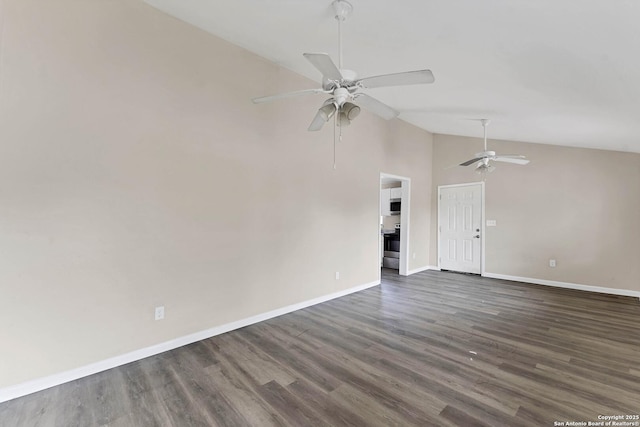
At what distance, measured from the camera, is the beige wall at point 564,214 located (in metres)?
4.61

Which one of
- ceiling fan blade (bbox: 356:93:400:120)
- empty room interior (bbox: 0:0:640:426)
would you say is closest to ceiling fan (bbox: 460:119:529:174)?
empty room interior (bbox: 0:0:640:426)

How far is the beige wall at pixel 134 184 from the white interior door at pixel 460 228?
3952mm

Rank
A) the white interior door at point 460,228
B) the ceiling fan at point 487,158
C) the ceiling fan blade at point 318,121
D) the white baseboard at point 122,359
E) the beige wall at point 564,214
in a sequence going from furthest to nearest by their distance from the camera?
the white interior door at point 460,228 < the beige wall at point 564,214 < the ceiling fan at point 487,158 < the ceiling fan blade at point 318,121 < the white baseboard at point 122,359

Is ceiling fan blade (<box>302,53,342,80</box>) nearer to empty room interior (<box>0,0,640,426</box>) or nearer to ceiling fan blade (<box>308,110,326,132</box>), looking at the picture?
empty room interior (<box>0,0,640,426</box>)

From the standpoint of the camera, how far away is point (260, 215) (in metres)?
3.50

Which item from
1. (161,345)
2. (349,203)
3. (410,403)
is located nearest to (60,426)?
(161,345)

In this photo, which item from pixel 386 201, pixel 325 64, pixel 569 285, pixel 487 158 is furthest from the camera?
pixel 386 201

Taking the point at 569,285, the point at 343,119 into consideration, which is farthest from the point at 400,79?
the point at 569,285

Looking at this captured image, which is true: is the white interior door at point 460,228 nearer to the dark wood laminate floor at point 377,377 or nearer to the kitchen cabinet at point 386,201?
the kitchen cabinet at point 386,201

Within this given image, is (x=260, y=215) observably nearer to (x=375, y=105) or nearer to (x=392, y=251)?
(x=375, y=105)

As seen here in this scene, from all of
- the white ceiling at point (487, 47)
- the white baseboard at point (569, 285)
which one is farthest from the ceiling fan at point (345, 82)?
the white baseboard at point (569, 285)

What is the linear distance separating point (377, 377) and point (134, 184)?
Answer: 8.97 feet

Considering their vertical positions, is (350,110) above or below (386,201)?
above

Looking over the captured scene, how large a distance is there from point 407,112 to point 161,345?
4963mm
